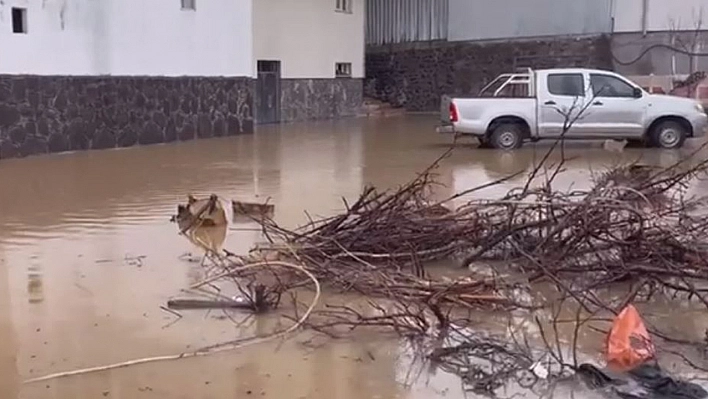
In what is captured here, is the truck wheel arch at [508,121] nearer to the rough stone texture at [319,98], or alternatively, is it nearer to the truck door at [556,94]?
the truck door at [556,94]

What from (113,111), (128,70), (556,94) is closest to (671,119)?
(556,94)

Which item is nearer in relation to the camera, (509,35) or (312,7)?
(312,7)

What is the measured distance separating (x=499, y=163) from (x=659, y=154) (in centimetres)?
359

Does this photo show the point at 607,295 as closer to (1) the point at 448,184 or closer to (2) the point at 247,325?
(2) the point at 247,325

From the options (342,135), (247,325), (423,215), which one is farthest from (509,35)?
(247,325)

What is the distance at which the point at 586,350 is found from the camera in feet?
17.1

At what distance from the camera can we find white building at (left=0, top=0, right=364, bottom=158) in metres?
16.6

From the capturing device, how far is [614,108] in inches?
687

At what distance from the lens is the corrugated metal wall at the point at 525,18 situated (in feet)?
102

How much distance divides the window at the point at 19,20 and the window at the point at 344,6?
15.5 m

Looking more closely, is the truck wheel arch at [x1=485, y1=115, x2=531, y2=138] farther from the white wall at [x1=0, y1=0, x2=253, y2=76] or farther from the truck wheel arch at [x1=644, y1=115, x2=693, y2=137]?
the white wall at [x1=0, y1=0, x2=253, y2=76]

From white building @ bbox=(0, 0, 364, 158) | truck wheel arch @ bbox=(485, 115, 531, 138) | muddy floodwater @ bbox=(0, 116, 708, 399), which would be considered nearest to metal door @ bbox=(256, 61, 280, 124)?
white building @ bbox=(0, 0, 364, 158)

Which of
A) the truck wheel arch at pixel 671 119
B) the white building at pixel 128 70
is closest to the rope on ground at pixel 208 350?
the white building at pixel 128 70

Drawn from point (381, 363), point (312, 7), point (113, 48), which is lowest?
point (381, 363)
